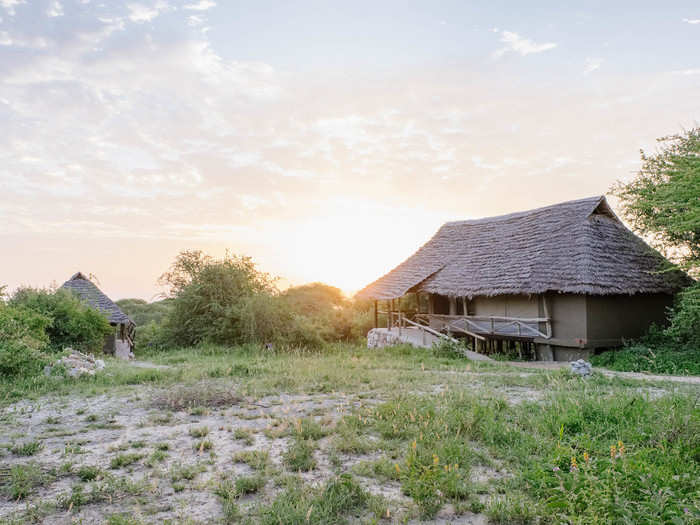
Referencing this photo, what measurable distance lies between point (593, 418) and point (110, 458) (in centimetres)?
528

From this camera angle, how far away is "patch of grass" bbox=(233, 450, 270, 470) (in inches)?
180

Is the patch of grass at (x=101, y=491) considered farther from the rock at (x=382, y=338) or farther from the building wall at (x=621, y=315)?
the rock at (x=382, y=338)

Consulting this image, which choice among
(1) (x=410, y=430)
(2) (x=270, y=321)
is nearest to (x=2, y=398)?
(1) (x=410, y=430)

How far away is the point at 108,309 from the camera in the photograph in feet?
78.2

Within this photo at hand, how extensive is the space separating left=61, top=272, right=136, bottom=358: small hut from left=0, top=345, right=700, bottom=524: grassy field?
15989 millimetres

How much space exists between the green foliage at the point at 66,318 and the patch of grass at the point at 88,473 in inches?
504

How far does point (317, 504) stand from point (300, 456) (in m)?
1.01

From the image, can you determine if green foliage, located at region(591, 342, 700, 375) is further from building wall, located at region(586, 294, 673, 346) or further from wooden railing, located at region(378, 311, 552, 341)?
wooden railing, located at region(378, 311, 552, 341)

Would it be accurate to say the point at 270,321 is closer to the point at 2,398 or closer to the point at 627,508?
the point at 2,398

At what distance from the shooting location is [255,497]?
3.97 m

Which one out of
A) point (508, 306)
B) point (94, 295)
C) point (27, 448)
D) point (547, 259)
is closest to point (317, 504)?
point (27, 448)

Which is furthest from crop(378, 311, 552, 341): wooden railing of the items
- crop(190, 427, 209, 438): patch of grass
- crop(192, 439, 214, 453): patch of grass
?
crop(192, 439, 214, 453): patch of grass

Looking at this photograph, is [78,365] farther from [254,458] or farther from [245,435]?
[254,458]

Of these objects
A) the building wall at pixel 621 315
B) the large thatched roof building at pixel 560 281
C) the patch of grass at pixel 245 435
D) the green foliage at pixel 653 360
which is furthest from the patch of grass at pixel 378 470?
the building wall at pixel 621 315
